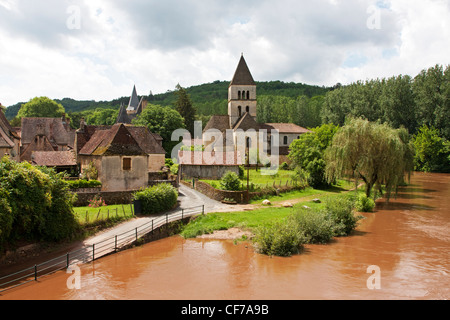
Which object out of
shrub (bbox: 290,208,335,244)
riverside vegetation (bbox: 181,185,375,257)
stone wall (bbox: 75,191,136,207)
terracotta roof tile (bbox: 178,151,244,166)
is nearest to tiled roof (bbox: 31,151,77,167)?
stone wall (bbox: 75,191,136,207)

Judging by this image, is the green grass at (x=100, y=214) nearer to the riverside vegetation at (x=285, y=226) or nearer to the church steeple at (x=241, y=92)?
the riverside vegetation at (x=285, y=226)

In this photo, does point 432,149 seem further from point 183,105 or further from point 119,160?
point 119,160

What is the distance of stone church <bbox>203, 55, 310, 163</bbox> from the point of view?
174 ft

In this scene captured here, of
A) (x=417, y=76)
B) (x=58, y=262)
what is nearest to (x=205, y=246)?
(x=58, y=262)

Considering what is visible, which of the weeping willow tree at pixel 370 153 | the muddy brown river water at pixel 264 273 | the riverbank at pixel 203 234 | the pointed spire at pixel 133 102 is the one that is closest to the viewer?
the muddy brown river water at pixel 264 273

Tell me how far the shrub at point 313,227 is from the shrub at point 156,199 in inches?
349

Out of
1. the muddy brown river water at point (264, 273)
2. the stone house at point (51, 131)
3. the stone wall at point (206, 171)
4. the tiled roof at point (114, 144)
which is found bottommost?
the muddy brown river water at point (264, 273)

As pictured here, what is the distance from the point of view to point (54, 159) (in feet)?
108

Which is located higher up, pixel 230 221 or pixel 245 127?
pixel 245 127

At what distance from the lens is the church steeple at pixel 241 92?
58.5 m

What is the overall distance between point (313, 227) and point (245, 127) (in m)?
34.2

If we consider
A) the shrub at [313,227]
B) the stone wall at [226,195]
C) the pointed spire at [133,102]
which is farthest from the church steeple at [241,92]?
the pointed spire at [133,102]

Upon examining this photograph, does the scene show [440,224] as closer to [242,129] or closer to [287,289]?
[287,289]

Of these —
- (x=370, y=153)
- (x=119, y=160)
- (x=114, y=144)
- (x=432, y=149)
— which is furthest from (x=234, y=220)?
(x=432, y=149)
